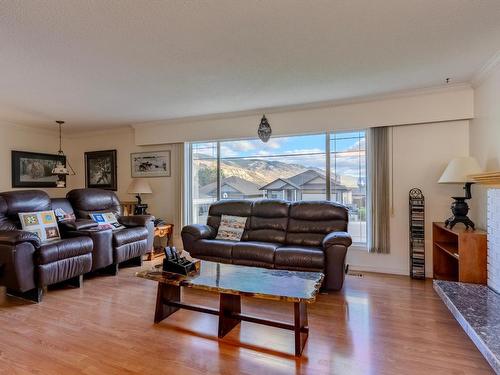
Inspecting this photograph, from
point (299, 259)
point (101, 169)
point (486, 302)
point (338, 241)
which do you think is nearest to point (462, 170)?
point (486, 302)

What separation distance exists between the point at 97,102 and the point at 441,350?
4.57 metres

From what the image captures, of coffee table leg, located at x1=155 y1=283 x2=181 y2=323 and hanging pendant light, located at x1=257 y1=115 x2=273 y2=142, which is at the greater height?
hanging pendant light, located at x1=257 y1=115 x2=273 y2=142

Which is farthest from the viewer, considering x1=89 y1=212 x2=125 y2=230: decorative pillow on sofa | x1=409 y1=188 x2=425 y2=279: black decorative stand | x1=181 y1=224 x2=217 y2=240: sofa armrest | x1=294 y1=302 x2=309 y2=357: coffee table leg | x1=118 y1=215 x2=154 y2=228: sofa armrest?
x1=118 y1=215 x2=154 y2=228: sofa armrest

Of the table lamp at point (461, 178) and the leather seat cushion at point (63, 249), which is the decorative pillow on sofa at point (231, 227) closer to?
the leather seat cushion at point (63, 249)

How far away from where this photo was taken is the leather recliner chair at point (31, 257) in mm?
2764

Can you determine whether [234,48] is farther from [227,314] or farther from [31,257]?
[31,257]

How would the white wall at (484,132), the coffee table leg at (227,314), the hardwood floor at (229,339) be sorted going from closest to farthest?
the hardwood floor at (229,339)
the coffee table leg at (227,314)
the white wall at (484,132)

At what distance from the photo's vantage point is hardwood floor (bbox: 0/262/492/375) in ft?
6.07

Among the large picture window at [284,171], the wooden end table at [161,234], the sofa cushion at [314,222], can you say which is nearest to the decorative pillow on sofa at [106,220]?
the wooden end table at [161,234]

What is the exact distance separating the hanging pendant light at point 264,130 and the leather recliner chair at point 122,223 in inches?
84.1

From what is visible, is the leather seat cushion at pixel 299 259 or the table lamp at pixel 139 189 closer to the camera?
the leather seat cushion at pixel 299 259

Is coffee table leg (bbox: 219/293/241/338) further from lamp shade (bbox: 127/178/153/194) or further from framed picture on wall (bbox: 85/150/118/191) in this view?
framed picture on wall (bbox: 85/150/118/191)

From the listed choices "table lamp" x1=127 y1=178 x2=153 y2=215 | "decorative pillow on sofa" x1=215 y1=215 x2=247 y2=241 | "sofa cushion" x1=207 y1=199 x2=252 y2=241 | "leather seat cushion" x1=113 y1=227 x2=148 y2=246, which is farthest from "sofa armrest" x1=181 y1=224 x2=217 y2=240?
"table lamp" x1=127 y1=178 x2=153 y2=215

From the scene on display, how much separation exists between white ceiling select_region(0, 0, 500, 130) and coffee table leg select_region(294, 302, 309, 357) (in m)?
2.06
